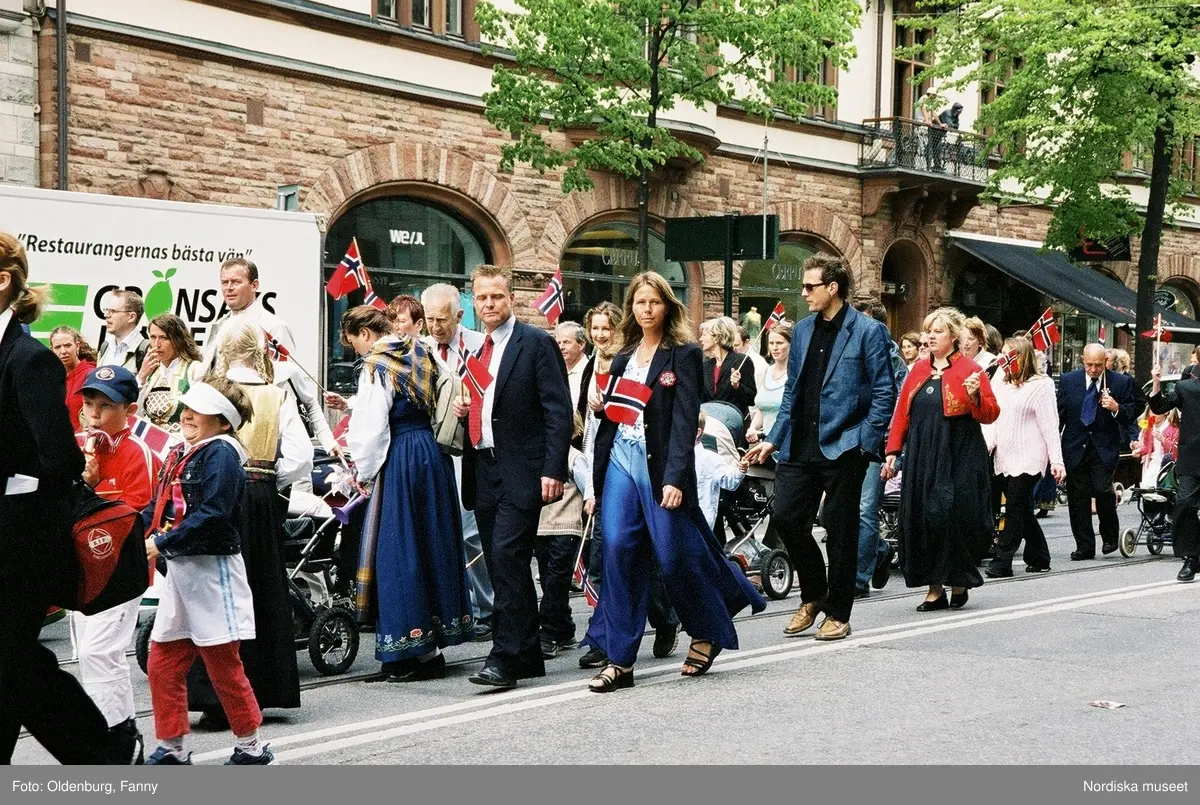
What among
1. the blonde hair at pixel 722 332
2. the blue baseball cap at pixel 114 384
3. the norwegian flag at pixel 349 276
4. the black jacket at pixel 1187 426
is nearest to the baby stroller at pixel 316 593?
the blue baseball cap at pixel 114 384

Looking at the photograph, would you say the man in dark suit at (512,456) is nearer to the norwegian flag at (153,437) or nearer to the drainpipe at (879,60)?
the norwegian flag at (153,437)

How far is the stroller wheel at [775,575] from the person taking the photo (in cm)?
1125

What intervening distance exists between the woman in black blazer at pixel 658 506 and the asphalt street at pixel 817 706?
27 centimetres

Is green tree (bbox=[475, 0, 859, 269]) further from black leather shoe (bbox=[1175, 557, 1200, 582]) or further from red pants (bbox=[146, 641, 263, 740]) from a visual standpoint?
red pants (bbox=[146, 641, 263, 740])

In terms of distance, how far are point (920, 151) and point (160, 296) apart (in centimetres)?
1875

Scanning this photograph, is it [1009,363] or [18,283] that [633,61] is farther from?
[18,283]

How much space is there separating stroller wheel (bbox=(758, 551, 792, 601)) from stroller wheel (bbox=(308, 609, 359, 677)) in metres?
3.71

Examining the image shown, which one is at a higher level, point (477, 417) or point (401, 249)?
point (401, 249)

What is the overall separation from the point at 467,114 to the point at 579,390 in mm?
12301

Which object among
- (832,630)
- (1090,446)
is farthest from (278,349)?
(1090,446)

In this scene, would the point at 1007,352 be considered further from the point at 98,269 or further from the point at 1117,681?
the point at 98,269

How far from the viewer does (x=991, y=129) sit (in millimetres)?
31453

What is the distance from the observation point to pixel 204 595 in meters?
5.83

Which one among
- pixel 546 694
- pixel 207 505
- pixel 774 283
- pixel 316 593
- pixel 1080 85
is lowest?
pixel 546 694
